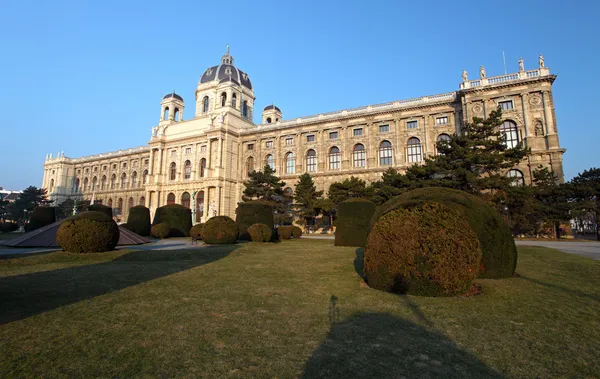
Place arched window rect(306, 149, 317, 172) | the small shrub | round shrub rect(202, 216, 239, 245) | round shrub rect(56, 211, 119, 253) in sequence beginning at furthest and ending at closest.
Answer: arched window rect(306, 149, 317, 172)
the small shrub
round shrub rect(202, 216, 239, 245)
round shrub rect(56, 211, 119, 253)

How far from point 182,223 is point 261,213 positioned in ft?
29.2

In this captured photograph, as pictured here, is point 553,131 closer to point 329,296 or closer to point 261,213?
point 261,213

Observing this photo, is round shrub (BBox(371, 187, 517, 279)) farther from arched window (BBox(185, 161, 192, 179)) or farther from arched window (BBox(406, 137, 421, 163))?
arched window (BBox(185, 161, 192, 179))

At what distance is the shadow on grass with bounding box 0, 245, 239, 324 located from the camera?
507 centimetres

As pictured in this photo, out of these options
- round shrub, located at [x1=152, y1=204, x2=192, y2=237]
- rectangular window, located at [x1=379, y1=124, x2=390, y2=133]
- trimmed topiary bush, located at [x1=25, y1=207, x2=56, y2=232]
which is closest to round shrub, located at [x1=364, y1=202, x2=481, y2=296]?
round shrub, located at [x1=152, y1=204, x2=192, y2=237]

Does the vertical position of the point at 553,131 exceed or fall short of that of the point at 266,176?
it exceeds it

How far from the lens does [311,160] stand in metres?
43.6

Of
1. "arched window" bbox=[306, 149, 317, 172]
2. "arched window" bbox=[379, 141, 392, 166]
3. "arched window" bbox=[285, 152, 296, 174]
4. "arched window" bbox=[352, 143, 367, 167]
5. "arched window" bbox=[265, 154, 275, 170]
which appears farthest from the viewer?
"arched window" bbox=[265, 154, 275, 170]

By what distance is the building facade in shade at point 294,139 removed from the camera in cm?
3019

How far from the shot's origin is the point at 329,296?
6.03 m

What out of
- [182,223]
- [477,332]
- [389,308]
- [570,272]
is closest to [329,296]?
[389,308]

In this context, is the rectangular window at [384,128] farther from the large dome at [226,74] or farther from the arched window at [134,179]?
the arched window at [134,179]

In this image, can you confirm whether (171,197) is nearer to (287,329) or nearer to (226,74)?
(226,74)

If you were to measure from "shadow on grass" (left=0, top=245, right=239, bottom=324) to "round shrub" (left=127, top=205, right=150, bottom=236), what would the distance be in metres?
16.8
